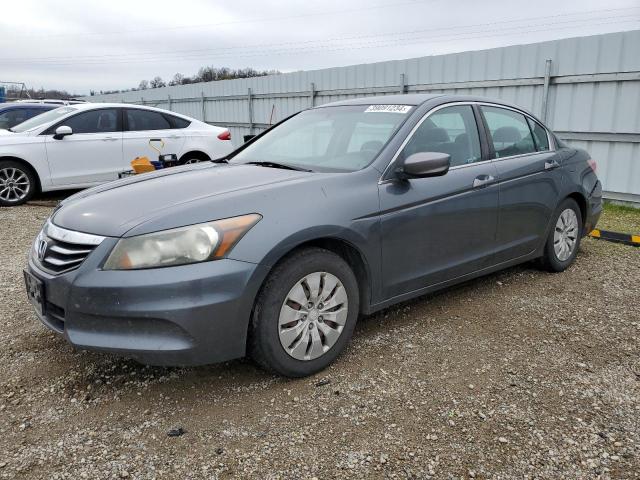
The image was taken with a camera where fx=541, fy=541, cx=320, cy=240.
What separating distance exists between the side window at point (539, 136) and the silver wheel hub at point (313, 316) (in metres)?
2.57

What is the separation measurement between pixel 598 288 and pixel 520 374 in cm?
190

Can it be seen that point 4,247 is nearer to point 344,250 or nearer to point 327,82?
point 344,250

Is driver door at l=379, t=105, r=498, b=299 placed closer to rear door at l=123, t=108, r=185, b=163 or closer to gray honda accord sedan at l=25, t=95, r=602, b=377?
gray honda accord sedan at l=25, t=95, r=602, b=377

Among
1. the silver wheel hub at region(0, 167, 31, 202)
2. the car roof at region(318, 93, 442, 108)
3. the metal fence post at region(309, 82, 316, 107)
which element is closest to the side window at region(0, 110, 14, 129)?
the silver wheel hub at region(0, 167, 31, 202)

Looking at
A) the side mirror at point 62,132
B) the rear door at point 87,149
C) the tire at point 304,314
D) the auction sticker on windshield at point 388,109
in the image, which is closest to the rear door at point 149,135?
the rear door at point 87,149

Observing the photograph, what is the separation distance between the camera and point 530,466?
229 centimetres

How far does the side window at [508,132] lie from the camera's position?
164 inches

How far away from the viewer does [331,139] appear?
151 inches

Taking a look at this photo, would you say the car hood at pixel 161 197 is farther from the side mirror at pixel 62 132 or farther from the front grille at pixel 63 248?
the side mirror at pixel 62 132

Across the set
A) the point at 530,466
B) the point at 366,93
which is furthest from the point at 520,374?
the point at 366,93

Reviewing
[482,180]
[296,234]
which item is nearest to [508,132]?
[482,180]

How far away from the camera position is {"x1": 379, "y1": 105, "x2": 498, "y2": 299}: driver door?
130 inches

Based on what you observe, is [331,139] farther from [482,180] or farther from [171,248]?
[171,248]

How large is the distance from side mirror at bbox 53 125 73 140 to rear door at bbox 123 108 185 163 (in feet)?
2.79
